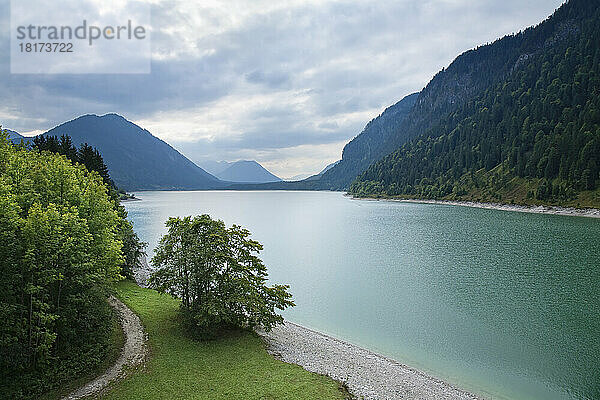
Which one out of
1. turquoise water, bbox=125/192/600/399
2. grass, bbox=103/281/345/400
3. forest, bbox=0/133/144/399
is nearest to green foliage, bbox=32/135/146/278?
forest, bbox=0/133/144/399

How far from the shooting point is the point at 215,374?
48.6ft

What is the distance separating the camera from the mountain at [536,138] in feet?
321

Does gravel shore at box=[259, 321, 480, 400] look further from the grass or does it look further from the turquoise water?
the turquoise water

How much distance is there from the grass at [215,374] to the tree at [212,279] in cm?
104

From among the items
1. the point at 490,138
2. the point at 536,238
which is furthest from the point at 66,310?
the point at 490,138

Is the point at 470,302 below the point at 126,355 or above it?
below

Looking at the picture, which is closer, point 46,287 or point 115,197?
point 46,287

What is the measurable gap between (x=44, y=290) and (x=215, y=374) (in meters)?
7.07

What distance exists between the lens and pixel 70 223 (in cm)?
1387

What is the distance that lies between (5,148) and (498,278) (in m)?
39.0

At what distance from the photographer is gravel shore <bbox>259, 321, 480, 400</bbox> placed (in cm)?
1506

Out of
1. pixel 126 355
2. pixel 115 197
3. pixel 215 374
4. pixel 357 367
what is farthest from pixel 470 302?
pixel 115 197

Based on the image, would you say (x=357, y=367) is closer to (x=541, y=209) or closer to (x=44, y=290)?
Answer: (x=44, y=290)

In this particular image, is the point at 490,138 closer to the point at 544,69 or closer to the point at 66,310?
the point at 544,69
